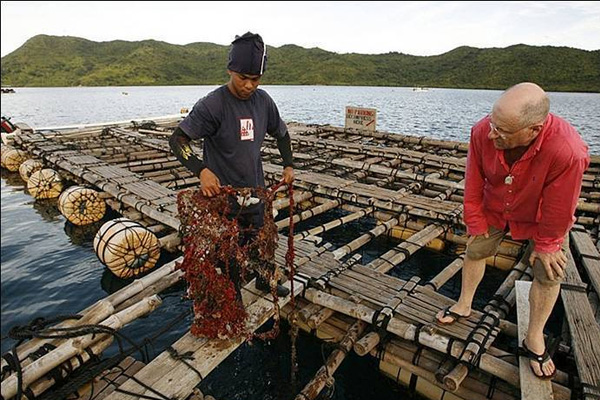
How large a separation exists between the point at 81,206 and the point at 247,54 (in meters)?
10.3

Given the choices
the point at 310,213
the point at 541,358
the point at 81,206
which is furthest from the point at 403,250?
the point at 81,206

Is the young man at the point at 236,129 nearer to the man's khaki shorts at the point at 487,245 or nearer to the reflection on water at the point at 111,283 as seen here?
the man's khaki shorts at the point at 487,245

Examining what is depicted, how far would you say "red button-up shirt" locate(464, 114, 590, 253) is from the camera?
3.44 meters

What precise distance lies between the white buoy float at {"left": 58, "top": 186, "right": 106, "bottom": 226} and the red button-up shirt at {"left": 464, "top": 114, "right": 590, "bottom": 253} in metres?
11.7

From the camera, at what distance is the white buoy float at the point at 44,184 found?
14.4 metres

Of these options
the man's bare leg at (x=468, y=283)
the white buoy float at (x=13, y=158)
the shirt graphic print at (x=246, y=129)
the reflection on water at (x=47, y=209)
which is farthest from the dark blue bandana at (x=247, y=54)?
the white buoy float at (x=13, y=158)

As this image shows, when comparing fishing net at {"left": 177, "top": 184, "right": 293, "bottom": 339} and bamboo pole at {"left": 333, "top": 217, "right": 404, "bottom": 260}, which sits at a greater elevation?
fishing net at {"left": 177, "top": 184, "right": 293, "bottom": 339}

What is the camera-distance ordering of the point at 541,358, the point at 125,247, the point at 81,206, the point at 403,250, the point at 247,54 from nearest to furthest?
1. the point at 247,54
2. the point at 541,358
3. the point at 403,250
4. the point at 125,247
5. the point at 81,206

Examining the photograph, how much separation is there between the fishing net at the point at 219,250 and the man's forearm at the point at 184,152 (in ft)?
1.07

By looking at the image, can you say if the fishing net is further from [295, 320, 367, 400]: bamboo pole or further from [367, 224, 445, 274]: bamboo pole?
[367, 224, 445, 274]: bamboo pole

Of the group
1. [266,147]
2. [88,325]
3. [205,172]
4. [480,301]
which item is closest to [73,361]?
[88,325]

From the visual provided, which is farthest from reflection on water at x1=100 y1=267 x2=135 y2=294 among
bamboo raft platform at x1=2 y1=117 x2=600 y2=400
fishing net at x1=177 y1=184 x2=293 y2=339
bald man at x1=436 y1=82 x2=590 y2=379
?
bald man at x1=436 y1=82 x2=590 y2=379

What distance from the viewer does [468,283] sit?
483cm

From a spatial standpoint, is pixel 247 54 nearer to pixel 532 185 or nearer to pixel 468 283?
pixel 532 185
